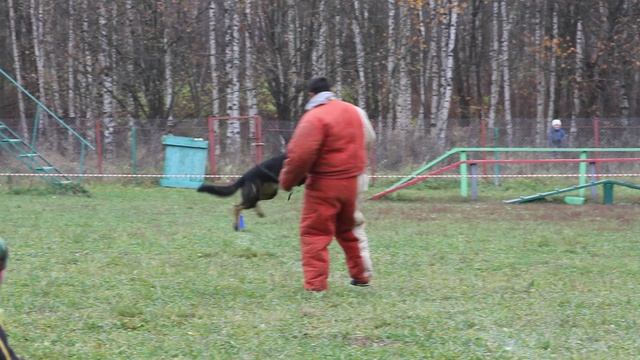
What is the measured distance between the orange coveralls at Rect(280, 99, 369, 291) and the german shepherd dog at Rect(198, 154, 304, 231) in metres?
0.97

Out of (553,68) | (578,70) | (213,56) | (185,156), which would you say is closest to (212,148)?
(185,156)

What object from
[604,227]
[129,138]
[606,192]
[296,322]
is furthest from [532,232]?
[129,138]

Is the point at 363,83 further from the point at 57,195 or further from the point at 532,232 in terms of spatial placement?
the point at 532,232

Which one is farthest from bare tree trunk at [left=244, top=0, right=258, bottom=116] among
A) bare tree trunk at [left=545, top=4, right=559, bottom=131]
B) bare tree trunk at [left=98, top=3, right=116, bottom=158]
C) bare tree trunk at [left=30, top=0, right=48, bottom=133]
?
bare tree trunk at [left=545, top=4, right=559, bottom=131]

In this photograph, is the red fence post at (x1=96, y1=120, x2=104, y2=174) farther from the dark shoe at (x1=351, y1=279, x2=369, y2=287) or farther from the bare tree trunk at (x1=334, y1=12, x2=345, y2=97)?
the dark shoe at (x1=351, y1=279, x2=369, y2=287)

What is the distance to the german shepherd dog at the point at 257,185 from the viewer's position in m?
8.09

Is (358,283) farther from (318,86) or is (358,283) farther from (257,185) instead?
(318,86)

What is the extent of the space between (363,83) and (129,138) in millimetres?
9209

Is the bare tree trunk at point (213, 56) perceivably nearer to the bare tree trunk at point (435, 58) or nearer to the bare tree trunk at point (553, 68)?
the bare tree trunk at point (435, 58)

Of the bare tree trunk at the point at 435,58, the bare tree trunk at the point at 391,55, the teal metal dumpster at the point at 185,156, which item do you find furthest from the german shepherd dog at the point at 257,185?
the bare tree trunk at the point at 391,55

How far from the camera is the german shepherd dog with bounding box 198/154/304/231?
26.5 ft

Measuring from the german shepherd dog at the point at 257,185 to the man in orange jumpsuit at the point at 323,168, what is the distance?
3.10ft

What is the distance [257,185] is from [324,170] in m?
1.39

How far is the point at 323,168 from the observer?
273 inches
